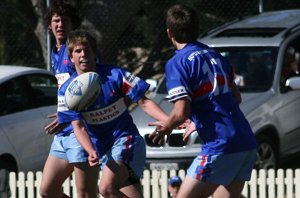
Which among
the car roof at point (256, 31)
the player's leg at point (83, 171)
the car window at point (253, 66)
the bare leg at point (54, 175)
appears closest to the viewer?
the player's leg at point (83, 171)

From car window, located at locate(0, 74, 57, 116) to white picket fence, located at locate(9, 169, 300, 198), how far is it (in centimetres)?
124

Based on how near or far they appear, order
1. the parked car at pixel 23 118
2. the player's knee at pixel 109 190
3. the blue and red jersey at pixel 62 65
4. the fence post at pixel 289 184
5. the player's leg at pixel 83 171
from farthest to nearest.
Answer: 1. the parked car at pixel 23 118
2. the fence post at pixel 289 184
3. the blue and red jersey at pixel 62 65
4. the player's leg at pixel 83 171
5. the player's knee at pixel 109 190

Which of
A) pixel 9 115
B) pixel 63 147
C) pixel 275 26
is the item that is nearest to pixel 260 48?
pixel 275 26

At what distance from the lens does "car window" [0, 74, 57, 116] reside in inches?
452

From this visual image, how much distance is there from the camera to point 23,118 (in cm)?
1155

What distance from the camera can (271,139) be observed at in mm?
12117

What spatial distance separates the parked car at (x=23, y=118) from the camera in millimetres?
11297

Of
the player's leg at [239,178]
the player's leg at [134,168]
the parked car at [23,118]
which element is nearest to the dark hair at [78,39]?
the player's leg at [134,168]

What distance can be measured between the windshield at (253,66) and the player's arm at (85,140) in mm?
5203

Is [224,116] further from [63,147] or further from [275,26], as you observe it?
[275,26]

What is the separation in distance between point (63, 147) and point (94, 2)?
7.66m

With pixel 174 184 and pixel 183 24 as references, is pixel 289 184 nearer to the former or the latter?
pixel 174 184

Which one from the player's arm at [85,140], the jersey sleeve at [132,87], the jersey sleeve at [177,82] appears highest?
the jersey sleeve at [177,82]

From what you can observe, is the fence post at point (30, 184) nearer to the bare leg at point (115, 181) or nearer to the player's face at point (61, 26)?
the player's face at point (61, 26)
